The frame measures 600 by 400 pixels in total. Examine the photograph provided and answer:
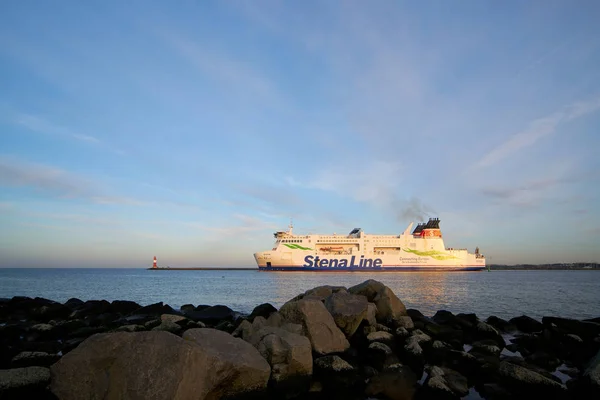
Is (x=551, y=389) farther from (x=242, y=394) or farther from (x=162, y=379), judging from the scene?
(x=162, y=379)

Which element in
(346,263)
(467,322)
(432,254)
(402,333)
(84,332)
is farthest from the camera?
(432,254)

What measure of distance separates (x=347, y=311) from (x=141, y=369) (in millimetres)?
5941

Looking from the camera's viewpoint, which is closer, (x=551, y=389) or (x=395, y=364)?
(x=551, y=389)

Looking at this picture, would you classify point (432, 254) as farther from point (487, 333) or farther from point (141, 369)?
point (141, 369)

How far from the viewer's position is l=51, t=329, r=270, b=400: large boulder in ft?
16.9

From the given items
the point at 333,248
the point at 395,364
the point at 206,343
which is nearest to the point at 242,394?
the point at 206,343

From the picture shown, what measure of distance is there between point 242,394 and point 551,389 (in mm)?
5463

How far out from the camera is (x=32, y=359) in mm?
8078

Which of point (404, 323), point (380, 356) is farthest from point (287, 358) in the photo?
point (404, 323)

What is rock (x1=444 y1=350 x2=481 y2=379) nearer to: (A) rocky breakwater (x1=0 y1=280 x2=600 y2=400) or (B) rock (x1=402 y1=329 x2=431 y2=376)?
(A) rocky breakwater (x1=0 y1=280 x2=600 y2=400)

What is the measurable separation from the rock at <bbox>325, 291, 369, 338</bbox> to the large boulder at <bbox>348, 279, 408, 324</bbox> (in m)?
1.80

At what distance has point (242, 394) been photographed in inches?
250

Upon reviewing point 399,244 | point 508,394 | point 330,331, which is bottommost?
point 508,394

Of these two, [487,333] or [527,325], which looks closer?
[487,333]
